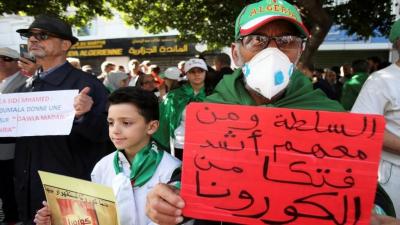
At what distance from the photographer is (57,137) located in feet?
9.09

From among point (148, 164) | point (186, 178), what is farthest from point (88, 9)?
point (186, 178)

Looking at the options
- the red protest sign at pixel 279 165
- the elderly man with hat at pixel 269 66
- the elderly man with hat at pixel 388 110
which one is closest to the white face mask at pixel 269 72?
the elderly man with hat at pixel 269 66

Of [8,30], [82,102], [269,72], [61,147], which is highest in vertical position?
[8,30]

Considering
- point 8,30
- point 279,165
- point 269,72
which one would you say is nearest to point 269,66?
point 269,72

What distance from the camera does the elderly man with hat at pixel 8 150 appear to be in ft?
10.6

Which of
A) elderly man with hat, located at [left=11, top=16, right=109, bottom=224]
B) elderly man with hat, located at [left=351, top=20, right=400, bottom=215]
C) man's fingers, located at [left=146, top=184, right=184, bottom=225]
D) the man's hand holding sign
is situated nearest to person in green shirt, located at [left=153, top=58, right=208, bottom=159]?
elderly man with hat, located at [left=11, top=16, right=109, bottom=224]

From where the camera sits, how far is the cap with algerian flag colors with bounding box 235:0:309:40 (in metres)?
1.60

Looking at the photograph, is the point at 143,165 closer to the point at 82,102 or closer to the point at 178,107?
the point at 82,102

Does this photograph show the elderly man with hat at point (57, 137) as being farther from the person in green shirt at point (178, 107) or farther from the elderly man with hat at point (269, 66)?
the person in green shirt at point (178, 107)

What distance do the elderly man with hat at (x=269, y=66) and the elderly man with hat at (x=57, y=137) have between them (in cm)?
130

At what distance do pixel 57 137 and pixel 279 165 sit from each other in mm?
1931

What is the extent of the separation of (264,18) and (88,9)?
9.60 metres

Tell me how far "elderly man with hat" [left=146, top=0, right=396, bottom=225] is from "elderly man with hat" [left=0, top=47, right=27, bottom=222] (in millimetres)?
2221

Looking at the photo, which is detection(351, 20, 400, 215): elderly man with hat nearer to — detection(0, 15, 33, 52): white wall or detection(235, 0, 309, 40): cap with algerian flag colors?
detection(235, 0, 309, 40): cap with algerian flag colors
